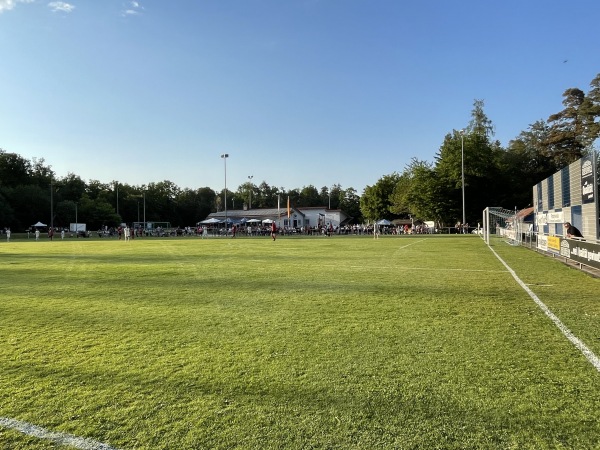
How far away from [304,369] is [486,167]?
63531 millimetres

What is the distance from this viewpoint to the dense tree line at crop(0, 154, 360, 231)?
79938 mm

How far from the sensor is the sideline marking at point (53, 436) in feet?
10.5

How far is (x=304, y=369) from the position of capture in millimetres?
4762

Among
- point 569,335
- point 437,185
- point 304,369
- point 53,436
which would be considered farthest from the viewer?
point 437,185

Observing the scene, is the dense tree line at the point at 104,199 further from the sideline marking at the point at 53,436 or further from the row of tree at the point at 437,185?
the sideline marking at the point at 53,436

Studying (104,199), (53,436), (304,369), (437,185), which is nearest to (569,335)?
(304,369)

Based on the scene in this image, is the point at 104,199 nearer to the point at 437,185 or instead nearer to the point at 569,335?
the point at 437,185

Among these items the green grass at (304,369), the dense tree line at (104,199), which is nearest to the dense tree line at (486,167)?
the dense tree line at (104,199)

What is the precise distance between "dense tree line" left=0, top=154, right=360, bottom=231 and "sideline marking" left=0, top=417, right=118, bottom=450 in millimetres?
79941

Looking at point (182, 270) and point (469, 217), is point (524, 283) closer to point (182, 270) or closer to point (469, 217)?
point (182, 270)

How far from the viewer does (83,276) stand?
13.7m

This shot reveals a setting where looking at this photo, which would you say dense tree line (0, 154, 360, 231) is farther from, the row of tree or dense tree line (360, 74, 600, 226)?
dense tree line (360, 74, 600, 226)

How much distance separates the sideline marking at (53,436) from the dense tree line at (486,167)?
60722mm

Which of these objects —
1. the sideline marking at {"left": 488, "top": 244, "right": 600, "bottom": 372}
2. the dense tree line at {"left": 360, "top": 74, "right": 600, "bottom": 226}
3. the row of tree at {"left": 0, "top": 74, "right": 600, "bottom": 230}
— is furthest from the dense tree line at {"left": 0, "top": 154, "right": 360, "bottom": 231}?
the sideline marking at {"left": 488, "top": 244, "right": 600, "bottom": 372}
